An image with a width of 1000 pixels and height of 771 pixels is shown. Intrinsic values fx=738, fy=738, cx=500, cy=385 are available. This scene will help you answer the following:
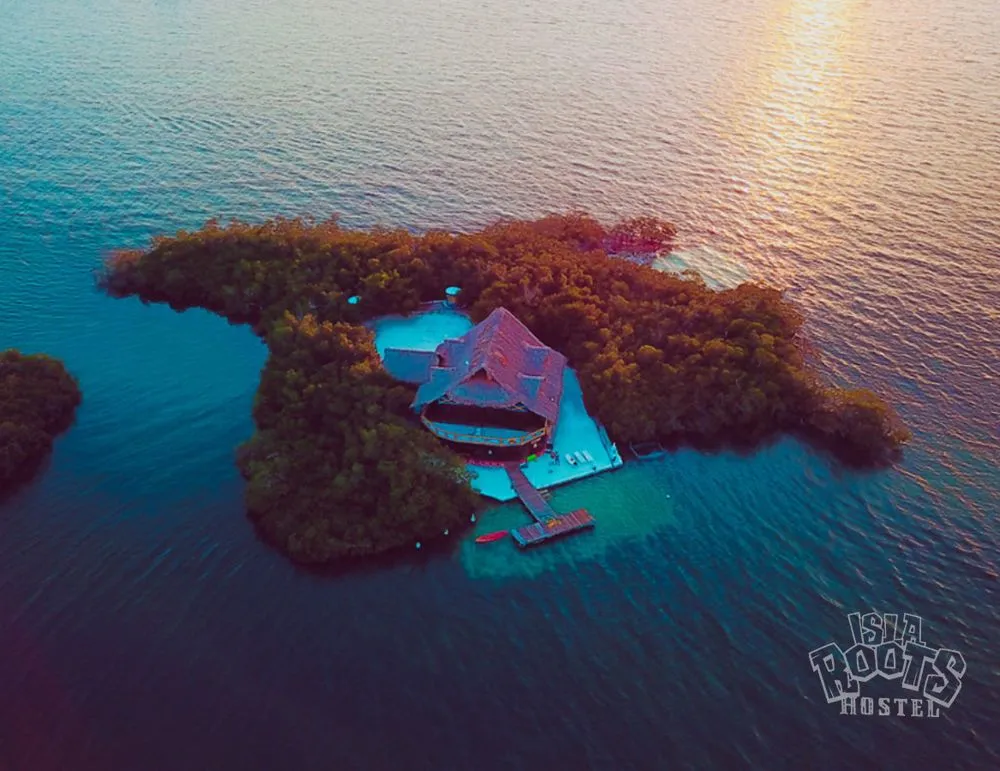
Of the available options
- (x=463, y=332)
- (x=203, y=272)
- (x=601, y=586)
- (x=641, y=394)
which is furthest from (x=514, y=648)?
(x=203, y=272)

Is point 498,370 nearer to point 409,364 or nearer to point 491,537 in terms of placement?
point 409,364

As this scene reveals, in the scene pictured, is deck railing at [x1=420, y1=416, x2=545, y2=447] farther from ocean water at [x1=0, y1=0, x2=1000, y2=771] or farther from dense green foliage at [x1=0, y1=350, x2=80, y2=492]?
dense green foliage at [x1=0, y1=350, x2=80, y2=492]

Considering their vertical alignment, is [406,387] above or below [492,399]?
below

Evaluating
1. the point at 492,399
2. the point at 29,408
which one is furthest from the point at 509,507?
the point at 29,408

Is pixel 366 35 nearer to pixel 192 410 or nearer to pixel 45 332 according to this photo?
pixel 45 332

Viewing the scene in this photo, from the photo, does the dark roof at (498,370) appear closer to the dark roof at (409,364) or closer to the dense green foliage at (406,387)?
the dark roof at (409,364)

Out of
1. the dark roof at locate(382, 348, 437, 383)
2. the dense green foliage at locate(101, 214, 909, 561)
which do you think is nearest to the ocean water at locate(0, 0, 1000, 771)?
the dense green foliage at locate(101, 214, 909, 561)
